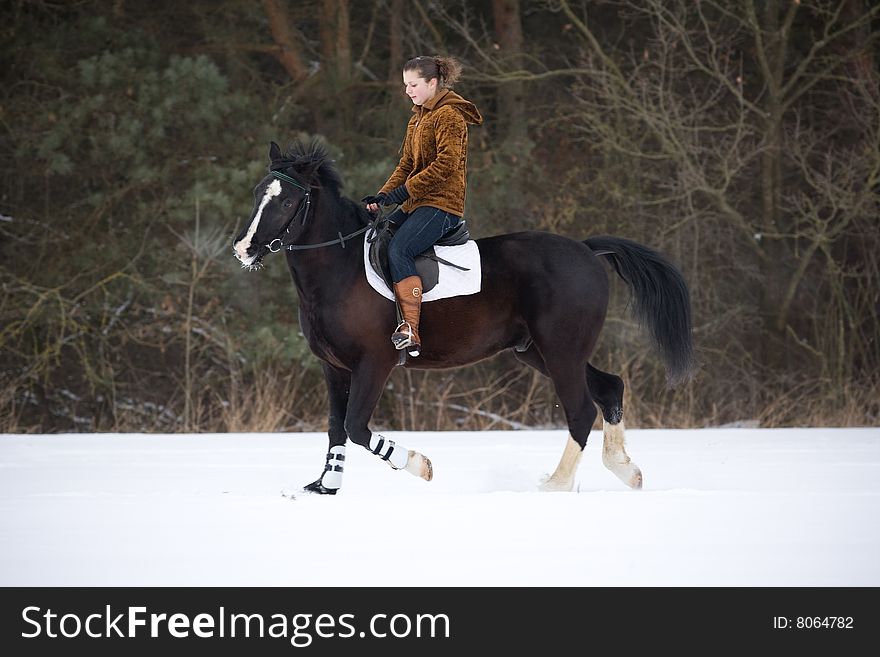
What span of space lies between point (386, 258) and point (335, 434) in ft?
3.34

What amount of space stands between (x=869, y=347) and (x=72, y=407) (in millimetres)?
10450

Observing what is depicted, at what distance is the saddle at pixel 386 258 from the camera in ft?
20.4

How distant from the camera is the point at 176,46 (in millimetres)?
15391

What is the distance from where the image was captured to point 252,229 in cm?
594

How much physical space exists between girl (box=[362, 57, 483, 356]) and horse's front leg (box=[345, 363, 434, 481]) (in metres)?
0.24

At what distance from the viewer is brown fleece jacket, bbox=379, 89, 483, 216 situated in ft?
20.2

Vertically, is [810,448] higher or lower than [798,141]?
lower

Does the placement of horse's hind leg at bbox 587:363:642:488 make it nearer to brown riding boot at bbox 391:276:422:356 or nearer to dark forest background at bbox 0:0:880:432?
brown riding boot at bbox 391:276:422:356

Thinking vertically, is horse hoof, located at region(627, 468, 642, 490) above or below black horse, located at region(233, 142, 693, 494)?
below

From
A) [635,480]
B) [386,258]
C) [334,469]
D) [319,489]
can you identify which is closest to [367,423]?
[334,469]

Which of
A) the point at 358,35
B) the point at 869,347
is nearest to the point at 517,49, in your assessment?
the point at 358,35

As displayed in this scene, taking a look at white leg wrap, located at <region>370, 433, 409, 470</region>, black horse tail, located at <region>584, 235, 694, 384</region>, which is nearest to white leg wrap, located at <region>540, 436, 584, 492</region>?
white leg wrap, located at <region>370, 433, 409, 470</region>

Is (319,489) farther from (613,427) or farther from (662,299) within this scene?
(662,299)

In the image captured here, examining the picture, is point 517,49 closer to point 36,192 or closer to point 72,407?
point 36,192
